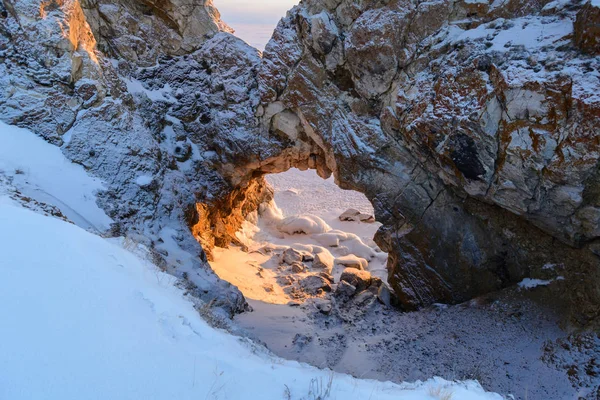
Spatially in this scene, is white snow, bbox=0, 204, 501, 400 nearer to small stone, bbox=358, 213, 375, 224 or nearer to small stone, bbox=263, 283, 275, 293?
small stone, bbox=263, 283, 275, 293

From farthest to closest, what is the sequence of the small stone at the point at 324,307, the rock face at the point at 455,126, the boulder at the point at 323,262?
the boulder at the point at 323,262 → the small stone at the point at 324,307 → the rock face at the point at 455,126

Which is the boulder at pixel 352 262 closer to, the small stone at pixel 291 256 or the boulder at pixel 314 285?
the small stone at pixel 291 256

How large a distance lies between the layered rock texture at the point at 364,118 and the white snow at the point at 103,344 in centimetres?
446

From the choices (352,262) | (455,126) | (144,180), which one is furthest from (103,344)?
(352,262)

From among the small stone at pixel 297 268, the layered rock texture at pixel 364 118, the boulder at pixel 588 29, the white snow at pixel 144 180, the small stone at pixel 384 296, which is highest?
the boulder at pixel 588 29

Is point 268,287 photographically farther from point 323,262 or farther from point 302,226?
point 302,226

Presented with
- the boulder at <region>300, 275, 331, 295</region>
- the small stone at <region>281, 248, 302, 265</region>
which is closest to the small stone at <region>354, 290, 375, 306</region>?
the boulder at <region>300, 275, 331, 295</region>

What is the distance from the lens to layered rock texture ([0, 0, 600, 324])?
6.93 metres

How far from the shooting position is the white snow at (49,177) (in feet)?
23.6

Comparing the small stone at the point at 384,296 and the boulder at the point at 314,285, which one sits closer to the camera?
the small stone at the point at 384,296

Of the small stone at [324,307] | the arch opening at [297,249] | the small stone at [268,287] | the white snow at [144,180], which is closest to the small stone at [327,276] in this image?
the arch opening at [297,249]

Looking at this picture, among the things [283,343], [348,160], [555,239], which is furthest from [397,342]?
[348,160]

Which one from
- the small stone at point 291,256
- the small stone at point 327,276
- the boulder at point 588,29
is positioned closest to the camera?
the boulder at point 588,29

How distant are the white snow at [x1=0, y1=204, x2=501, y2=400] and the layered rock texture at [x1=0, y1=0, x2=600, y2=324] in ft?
14.6
